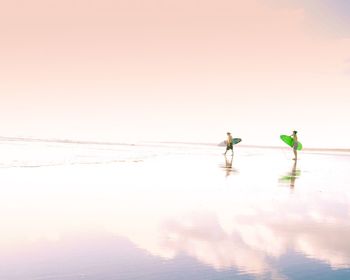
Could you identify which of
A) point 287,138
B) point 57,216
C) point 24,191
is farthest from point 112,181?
point 287,138

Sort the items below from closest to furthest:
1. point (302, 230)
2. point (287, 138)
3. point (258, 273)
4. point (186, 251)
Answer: point (258, 273) → point (186, 251) → point (302, 230) → point (287, 138)

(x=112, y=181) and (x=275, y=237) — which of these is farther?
(x=112, y=181)

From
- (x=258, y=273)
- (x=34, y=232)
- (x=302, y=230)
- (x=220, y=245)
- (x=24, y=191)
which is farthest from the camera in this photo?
(x=24, y=191)

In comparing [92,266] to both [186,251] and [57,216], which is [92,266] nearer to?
[186,251]

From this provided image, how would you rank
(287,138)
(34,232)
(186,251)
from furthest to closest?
(287,138) < (34,232) < (186,251)

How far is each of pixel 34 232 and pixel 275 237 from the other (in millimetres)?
4415

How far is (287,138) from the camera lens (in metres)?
46.5

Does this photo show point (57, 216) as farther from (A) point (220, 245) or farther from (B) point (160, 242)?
(A) point (220, 245)

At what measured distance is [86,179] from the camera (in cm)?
1686

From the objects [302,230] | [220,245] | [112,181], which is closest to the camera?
[220,245]

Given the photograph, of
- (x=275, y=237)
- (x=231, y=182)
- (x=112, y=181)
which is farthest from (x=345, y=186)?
(x=275, y=237)

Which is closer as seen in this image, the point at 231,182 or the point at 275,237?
the point at 275,237

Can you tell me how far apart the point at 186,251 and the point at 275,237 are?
203 centimetres

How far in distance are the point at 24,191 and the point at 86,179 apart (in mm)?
3990
